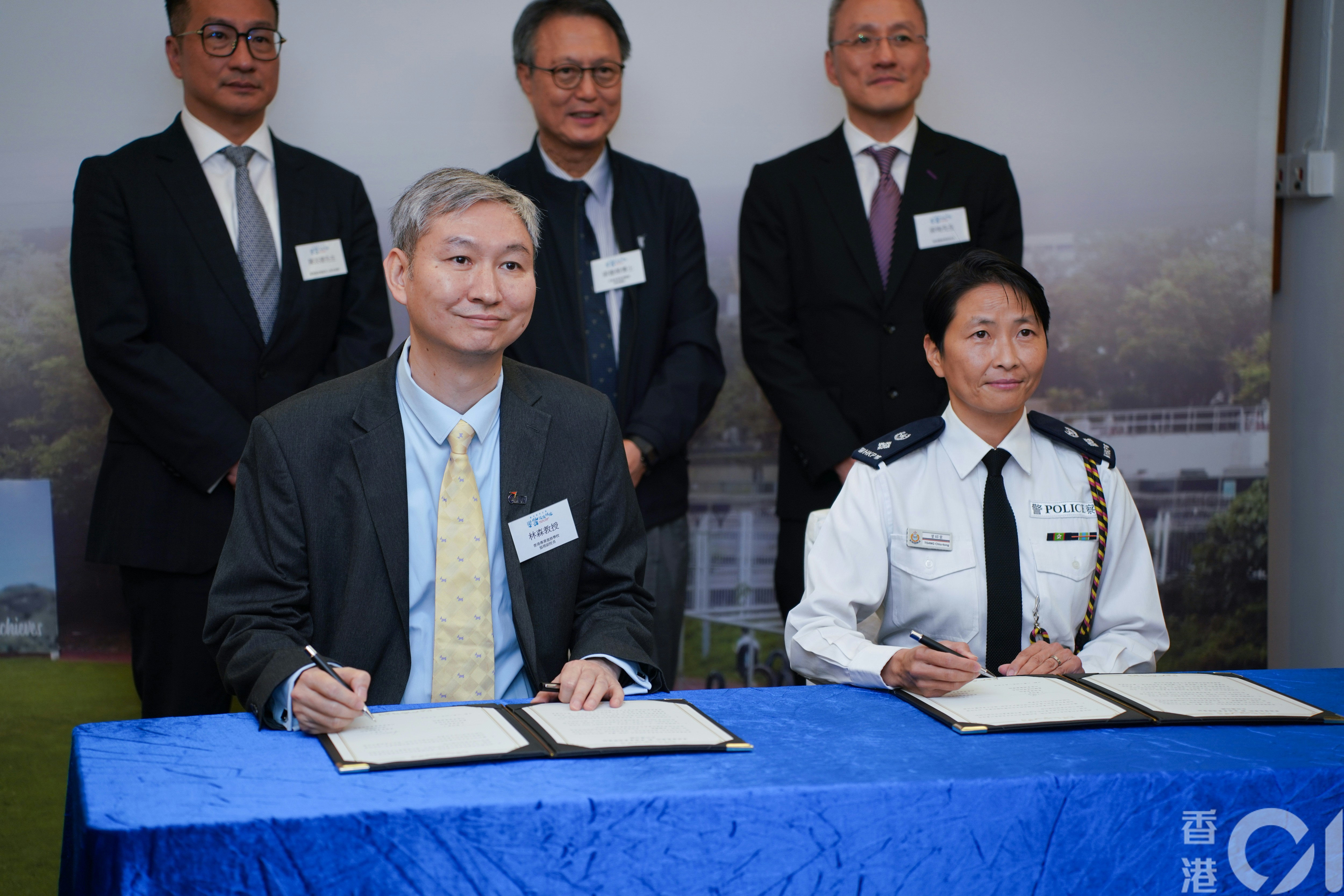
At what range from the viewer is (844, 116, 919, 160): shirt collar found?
3.58m

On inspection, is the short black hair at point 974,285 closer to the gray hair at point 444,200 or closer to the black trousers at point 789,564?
the gray hair at point 444,200

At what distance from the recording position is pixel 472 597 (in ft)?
6.74

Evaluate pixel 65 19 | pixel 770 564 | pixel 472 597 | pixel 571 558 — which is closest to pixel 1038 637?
pixel 571 558

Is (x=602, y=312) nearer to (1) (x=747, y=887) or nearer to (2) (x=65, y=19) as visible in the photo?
(2) (x=65, y=19)

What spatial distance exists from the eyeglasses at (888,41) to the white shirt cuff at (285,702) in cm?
256

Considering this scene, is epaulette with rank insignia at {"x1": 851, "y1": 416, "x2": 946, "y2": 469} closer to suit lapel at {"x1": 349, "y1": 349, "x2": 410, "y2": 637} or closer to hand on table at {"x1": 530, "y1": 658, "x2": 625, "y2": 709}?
hand on table at {"x1": 530, "y1": 658, "x2": 625, "y2": 709}

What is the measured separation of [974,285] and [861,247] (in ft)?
3.57

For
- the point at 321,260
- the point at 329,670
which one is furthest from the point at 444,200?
the point at 321,260

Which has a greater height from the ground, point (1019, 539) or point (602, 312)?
point (602, 312)

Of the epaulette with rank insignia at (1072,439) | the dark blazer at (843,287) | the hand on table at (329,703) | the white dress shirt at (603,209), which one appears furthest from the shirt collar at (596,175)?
the hand on table at (329,703)

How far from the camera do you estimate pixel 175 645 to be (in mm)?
3182

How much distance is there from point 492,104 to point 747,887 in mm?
3142

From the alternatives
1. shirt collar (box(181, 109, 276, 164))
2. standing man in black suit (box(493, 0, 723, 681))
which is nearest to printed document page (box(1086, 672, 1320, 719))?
standing man in black suit (box(493, 0, 723, 681))

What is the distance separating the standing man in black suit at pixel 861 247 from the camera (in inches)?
136
